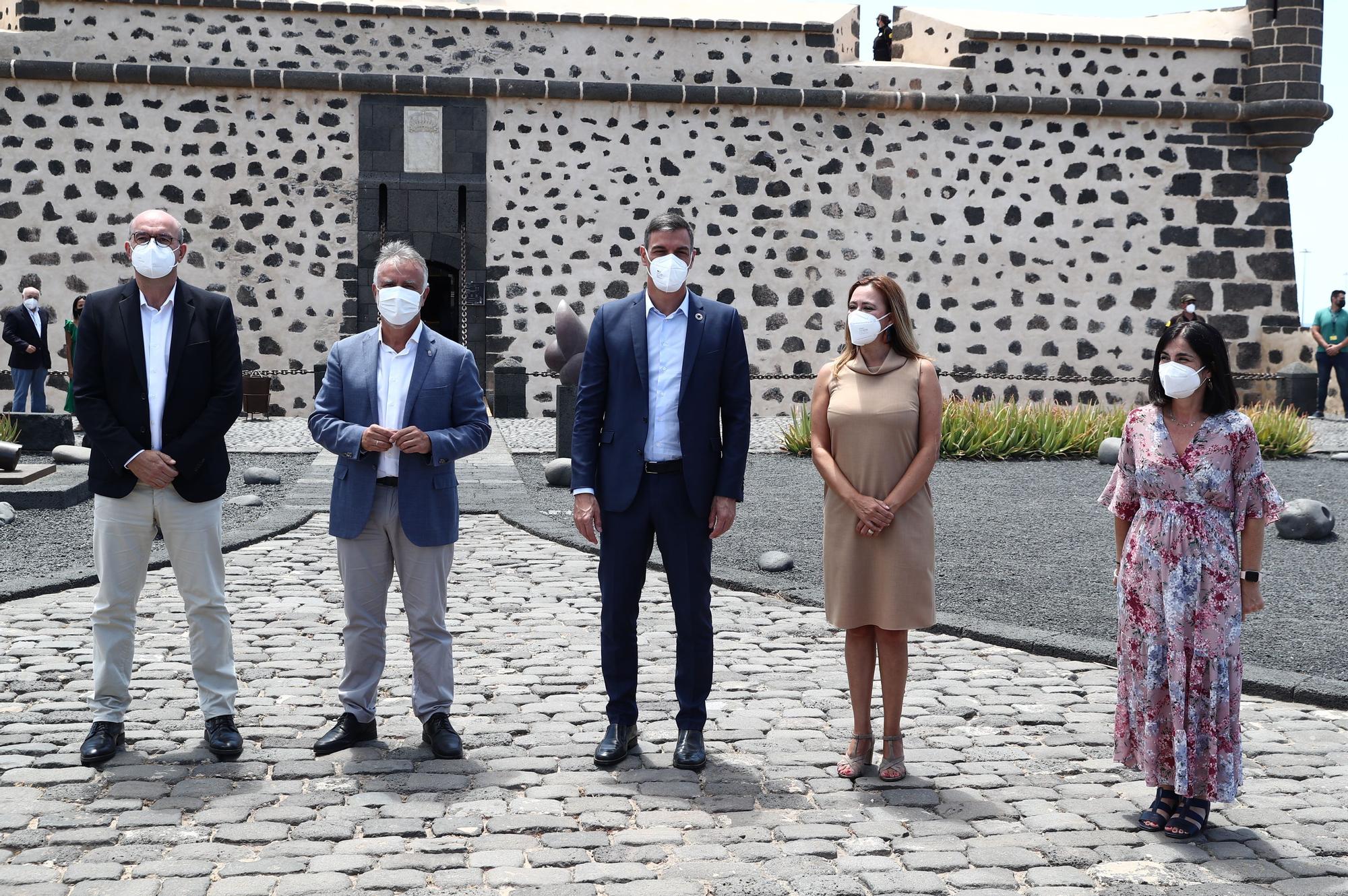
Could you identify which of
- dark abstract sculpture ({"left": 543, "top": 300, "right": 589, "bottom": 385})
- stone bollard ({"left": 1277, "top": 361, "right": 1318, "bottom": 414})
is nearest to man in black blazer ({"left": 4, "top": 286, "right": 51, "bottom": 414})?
dark abstract sculpture ({"left": 543, "top": 300, "right": 589, "bottom": 385})

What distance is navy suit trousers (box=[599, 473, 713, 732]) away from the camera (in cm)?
473

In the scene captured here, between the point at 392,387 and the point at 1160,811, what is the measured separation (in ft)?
9.33

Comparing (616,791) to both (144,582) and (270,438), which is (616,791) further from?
(270,438)

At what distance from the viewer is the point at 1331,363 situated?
743 inches

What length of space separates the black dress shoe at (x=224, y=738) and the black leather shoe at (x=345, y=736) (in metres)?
0.25

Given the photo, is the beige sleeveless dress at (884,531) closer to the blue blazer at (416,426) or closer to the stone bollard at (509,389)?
the blue blazer at (416,426)

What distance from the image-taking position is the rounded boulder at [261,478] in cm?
1154

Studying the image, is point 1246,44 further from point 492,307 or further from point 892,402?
point 892,402

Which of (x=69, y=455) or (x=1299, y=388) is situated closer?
(x=69, y=455)

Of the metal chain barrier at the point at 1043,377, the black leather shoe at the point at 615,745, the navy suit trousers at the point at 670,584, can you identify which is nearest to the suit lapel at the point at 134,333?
the navy suit trousers at the point at 670,584

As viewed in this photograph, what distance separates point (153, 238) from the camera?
4.78m

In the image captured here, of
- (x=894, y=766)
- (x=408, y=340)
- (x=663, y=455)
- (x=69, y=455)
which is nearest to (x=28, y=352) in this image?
(x=69, y=455)

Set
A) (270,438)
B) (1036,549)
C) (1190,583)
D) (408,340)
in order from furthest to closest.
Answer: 1. (270,438)
2. (1036,549)
3. (408,340)
4. (1190,583)

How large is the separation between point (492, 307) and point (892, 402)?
14.4 m
